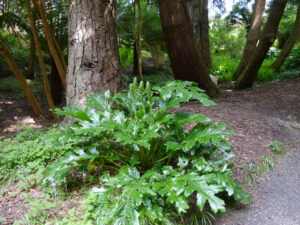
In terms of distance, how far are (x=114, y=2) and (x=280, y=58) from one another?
6599 millimetres

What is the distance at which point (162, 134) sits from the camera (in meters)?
2.04

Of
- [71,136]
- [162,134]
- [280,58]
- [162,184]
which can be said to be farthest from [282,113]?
[280,58]

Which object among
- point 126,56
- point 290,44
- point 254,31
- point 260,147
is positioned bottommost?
point 260,147

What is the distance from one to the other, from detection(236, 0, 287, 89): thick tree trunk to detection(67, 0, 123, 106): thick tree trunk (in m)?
3.83

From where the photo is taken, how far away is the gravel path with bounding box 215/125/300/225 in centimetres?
186

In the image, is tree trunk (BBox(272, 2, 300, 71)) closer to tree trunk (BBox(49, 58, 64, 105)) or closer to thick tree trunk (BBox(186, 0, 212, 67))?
thick tree trunk (BBox(186, 0, 212, 67))

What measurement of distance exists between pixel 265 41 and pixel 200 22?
263 centimetres

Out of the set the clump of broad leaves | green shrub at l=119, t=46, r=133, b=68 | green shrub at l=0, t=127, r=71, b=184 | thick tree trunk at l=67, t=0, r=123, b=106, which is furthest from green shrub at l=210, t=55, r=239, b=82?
green shrub at l=0, t=127, r=71, b=184

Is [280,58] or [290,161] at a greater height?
[280,58]

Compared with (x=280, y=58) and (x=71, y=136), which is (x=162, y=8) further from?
(x=280, y=58)

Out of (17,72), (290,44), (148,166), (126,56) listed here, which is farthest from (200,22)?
(148,166)

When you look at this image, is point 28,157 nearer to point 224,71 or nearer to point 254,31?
point 254,31

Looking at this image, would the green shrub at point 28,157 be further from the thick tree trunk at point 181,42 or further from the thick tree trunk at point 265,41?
the thick tree trunk at point 265,41

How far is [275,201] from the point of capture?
6.72ft
